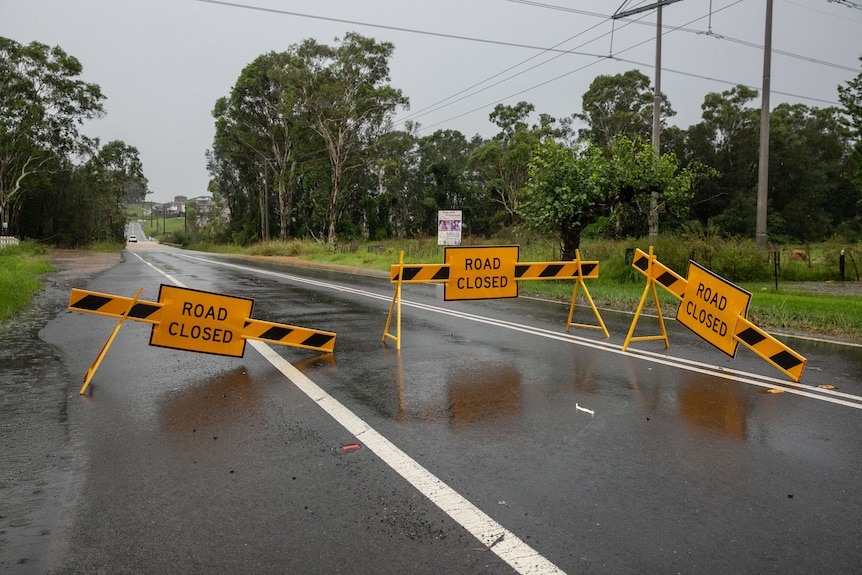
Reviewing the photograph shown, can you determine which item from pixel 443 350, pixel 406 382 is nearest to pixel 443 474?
pixel 406 382

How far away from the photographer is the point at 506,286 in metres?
9.76

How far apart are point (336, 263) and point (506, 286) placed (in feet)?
81.6

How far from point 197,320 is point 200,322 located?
4cm

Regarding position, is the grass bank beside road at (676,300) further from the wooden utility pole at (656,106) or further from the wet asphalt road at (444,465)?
the wet asphalt road at (444,465)

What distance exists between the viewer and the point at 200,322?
289 inches

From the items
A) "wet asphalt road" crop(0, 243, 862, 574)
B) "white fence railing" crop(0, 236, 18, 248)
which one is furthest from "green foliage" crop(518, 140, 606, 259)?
"white fence railing" crop(0, 236, 18, 248)

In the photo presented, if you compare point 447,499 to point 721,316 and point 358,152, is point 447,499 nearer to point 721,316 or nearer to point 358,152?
point 721,316

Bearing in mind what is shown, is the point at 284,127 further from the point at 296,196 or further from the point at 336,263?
the point at 336,263

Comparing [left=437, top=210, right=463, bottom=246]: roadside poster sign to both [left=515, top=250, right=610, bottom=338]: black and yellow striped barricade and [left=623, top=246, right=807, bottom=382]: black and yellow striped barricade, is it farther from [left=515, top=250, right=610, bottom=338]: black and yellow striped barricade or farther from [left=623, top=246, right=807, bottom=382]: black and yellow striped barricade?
[left=623, top=246, right=807, bottom=382]: black and yellow striped barricade

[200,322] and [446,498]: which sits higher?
[200,322]

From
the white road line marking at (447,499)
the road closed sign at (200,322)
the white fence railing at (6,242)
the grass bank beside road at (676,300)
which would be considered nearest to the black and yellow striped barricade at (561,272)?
the grass bank beside road at (676,300)

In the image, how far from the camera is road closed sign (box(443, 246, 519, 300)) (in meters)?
9.43

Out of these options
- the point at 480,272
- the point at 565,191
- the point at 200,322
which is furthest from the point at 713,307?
the point at 565,191

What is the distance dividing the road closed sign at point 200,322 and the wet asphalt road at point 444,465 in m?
0.31
